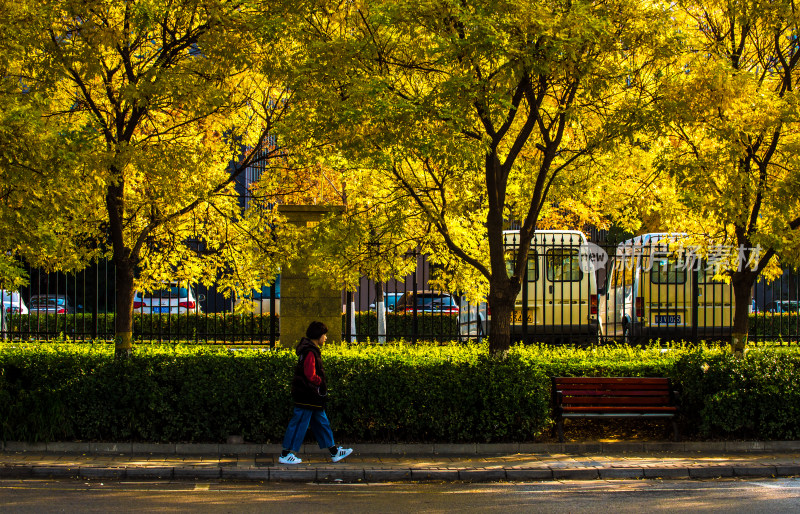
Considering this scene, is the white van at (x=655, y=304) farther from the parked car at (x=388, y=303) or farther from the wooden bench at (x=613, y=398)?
the wooden bench at (x=613, y=398)

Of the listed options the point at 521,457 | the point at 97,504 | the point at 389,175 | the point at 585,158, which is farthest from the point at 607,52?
the point at 97,504

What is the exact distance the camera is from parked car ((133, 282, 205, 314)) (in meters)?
14.6

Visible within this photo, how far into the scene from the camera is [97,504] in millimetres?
7922

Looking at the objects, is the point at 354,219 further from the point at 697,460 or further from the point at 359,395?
the point at 697,460

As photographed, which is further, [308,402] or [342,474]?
[308,402]

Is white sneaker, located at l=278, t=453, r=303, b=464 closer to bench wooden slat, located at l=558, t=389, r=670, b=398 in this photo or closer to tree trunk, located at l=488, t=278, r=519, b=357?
tree trunk, located at l=488, t=278, r=519, b=357

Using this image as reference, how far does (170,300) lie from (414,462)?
26.8 feet

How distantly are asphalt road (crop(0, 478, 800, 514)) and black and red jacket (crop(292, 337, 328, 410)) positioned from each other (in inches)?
38.7

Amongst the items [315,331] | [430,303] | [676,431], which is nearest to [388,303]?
[430,303]

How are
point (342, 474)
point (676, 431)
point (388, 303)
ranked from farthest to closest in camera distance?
point (388, 303)
point (676, 431)
point (342, 474)

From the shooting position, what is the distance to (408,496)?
8.52m

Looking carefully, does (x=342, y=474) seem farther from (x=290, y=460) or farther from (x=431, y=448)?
(x=431, y=448)

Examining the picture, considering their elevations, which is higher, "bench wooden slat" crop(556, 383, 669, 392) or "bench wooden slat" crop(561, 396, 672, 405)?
"bench wooden slat" crop(556, 383, 669, 392)

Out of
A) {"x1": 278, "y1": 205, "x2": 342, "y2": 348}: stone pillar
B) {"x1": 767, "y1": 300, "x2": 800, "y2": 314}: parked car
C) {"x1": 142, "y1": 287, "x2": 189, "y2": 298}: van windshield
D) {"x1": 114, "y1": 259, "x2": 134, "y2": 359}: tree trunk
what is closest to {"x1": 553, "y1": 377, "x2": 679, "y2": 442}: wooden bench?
{"x1": 278, "y1": 205, "x2": 342, "y2": 348}: stone pillar
